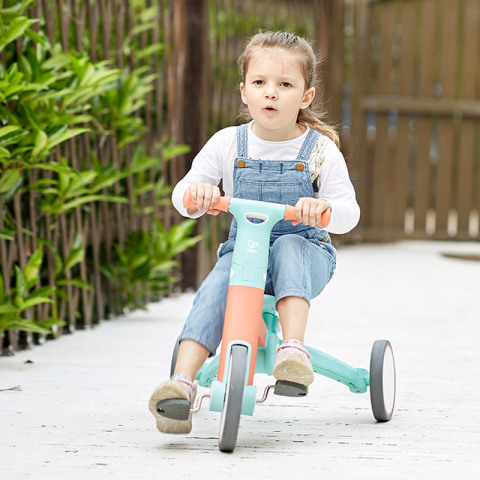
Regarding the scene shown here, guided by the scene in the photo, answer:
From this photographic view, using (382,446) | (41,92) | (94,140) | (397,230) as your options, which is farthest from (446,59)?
(382,446)

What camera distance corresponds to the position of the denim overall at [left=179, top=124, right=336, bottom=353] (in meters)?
2.19

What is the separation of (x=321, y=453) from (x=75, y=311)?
1.88 metres

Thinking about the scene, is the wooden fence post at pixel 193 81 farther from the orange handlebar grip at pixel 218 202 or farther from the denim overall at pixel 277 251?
the orange handlebar grip at pixel 218 202

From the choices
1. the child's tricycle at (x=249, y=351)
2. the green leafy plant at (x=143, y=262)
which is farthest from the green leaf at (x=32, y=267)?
the child's tricycle at (x=249, y=351)

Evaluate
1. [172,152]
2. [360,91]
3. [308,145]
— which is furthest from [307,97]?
[360,91]

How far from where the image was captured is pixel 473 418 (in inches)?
97.0

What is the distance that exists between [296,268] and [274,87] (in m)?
0.47

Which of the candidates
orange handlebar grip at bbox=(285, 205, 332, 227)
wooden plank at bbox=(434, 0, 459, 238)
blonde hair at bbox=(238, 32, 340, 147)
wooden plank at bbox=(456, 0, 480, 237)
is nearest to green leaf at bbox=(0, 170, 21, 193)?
blonde hair at bbox=(238, 32, 340, 147)

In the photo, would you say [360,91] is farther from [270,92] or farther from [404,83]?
[270,92]

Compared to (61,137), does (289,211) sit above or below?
below

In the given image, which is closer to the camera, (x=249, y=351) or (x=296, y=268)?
(x=249, y=351)

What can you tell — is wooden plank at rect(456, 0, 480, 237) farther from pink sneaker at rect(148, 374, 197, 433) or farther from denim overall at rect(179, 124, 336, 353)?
pink sneaker at rect(148, 374, 197, 433)

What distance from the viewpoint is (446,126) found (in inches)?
348

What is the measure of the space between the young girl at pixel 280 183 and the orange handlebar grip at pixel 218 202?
0.02 metres
